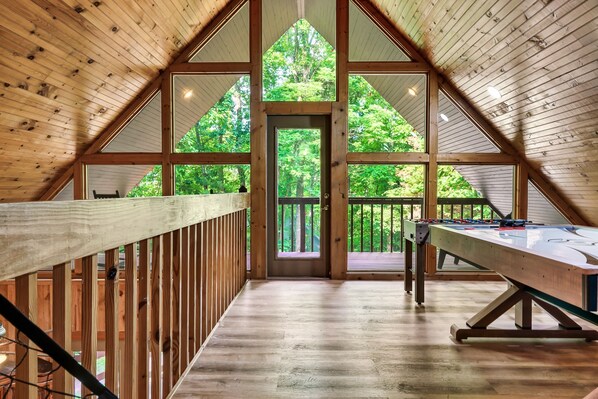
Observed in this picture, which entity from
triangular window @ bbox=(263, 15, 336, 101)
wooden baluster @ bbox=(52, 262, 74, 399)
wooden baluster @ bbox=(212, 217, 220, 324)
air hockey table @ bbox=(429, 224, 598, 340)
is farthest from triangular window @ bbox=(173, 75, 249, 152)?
wooden baluster @ bbox=(52, 262, 74, 399)

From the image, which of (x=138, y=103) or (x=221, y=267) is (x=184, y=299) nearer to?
(x=221, y=267)

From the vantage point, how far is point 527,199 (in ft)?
14.9

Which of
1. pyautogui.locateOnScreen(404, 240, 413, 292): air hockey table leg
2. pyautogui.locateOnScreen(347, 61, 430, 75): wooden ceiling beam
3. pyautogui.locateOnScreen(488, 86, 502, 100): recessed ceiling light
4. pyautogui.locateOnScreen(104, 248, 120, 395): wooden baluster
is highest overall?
pyautogui.locateOnScreen(347, 61, 430, 75): wooden ceiling beam

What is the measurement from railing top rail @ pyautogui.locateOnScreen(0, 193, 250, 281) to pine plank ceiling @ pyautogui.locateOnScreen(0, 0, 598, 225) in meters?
2.17

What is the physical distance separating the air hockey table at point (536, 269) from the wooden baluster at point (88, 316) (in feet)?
5.41

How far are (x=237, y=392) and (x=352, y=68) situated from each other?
382cm

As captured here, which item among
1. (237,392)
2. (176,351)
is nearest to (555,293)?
(237,392)

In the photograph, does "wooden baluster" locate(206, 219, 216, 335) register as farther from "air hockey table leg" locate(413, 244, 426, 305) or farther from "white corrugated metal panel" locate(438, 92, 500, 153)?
"white corrugated metal panel" locate(438, 92, 500, 153)

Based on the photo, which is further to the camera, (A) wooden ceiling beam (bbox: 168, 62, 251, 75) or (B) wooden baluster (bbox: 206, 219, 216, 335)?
(A) wooden ceiling beam (bbox: 168, 62, 251, 75)

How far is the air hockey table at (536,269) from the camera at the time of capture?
1.43 meters

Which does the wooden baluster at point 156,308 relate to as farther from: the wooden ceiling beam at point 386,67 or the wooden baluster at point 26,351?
the wooden ceiling beam at point 386,67

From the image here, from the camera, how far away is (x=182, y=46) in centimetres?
453

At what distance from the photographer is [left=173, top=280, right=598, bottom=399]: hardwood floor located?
2010mm

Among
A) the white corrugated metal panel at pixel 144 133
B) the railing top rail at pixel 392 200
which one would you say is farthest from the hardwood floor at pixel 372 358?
the white corrugated metal panel at pixel 144 133
